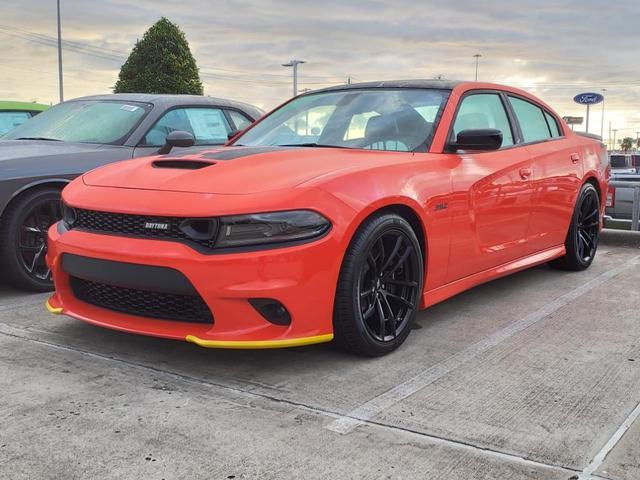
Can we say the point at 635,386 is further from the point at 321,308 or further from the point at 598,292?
the point at 598,292

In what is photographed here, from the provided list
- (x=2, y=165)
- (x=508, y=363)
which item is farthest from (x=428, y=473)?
(x=2, y=165)

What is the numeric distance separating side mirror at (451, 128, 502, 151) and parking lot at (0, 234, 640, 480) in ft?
3.61

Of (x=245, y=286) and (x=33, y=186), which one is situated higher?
(x=33, y=186)

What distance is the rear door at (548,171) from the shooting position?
4.92 meters

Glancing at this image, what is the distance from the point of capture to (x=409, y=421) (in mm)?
2723

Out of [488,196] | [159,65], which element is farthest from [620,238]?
[159,65]

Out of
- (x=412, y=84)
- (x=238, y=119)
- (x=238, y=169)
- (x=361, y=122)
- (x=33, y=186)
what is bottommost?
(x=33, y=186)

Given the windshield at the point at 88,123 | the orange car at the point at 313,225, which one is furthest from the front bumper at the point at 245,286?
the windshield at the point at 88,123

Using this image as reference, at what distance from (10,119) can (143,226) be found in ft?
16.7

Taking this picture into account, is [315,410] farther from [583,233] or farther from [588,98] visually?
[588,98]

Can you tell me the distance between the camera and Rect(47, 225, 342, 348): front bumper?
117 inches

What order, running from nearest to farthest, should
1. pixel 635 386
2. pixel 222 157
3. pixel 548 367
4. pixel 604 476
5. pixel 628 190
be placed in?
pixel 604 476 → pixel 635 386 → pixel 548 367 → pixel 222 157 → pixel 628 190

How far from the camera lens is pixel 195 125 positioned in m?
6.01

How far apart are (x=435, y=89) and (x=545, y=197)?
1.27 m
